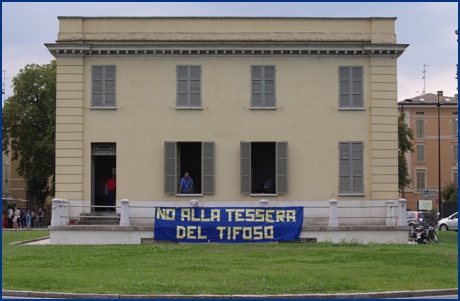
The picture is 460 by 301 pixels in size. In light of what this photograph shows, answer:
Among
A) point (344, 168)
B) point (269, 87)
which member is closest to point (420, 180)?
point (344, 168)

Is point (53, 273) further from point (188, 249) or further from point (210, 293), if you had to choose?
point (188, 249)

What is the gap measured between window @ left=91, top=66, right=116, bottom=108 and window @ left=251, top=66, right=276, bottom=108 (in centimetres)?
561

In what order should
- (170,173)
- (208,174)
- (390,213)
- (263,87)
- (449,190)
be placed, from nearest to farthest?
1. (390,213)
2. (170,173)
3. (208,174)
4. (263,87)
5. (449,190)

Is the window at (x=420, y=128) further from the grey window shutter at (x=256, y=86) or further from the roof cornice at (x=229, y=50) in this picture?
the grey window shutter at (x=256, y=86)

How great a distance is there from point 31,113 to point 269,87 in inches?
1450

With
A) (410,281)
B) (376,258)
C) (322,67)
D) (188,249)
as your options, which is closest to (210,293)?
(410,281)

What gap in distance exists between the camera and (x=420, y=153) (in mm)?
88750

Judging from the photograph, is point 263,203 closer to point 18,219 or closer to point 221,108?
point 221,108

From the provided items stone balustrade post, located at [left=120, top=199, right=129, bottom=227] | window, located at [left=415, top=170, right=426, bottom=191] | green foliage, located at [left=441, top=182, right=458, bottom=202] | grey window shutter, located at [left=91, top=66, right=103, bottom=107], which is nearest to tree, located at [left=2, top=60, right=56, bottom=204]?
grey window shutter, located at [left=91, top=66, right=103, bottom=107]

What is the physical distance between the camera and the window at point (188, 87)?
30.7 m

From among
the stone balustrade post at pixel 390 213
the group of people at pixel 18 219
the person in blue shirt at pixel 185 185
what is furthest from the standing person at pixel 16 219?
the stone balustrade post at pixel 390 213

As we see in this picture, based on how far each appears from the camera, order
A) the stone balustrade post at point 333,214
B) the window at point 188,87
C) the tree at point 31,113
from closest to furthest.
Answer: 1. the stone balustrade post at point 333,214
2. the window at point 188,87
3. the tree at point 31,113

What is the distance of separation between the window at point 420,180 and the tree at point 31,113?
1722 inches

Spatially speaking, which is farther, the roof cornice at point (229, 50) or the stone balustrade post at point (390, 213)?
the roof cornice at point (229, 50)
